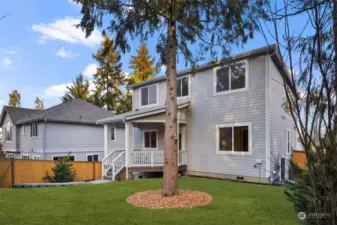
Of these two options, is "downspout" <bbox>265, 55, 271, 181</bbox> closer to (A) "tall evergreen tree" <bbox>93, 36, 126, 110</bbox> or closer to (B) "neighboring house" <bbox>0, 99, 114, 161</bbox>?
(B) "neighboring house" <bbox>0, 99, 114, 161</bbox>

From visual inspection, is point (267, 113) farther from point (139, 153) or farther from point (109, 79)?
point (109, 79)

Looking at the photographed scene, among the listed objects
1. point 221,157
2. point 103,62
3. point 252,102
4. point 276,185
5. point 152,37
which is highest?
point 103,62

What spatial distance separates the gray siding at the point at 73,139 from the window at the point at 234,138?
11.7 meters

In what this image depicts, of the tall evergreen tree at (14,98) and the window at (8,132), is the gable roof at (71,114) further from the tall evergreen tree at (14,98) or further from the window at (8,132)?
the tall evergreen tree at (14,98)

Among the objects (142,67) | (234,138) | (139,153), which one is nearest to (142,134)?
(139,153)

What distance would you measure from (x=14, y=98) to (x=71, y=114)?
2692cm

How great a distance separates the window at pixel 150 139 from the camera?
14595 mm

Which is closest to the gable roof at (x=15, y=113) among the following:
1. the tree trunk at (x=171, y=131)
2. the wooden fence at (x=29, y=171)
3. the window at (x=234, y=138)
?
the wooden fence at (x=29, y=171)

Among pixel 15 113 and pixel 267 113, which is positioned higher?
pixel 15 113

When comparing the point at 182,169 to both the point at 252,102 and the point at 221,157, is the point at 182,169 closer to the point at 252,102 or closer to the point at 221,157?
the point at 221,157

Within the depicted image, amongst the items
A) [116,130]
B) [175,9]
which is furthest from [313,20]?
[116,130]

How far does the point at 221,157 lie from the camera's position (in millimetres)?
11242

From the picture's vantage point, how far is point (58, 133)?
17812 mm

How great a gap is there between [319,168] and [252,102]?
351 inches
